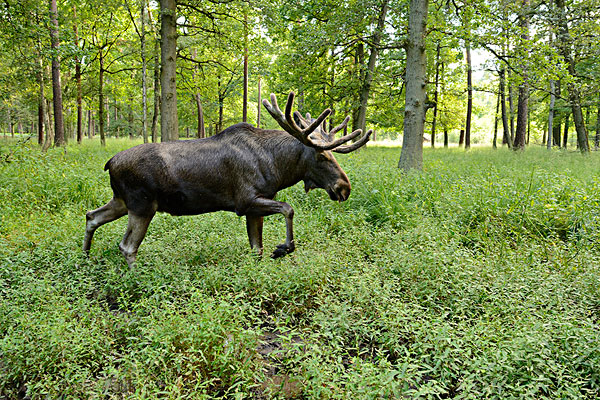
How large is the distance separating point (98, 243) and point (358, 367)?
4285 millimetres

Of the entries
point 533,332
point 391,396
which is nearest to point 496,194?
point 533,332

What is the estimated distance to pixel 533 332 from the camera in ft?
9.80

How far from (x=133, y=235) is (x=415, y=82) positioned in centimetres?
766

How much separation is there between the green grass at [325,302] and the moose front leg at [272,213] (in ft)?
0.75

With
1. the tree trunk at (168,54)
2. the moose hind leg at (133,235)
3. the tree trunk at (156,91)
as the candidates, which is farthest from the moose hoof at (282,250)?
the tree trunk at (156,91)

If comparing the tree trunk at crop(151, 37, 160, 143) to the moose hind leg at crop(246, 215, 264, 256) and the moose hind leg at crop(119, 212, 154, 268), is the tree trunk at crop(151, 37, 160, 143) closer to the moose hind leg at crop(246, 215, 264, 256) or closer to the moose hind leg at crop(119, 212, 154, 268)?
the moose hind leg at crop(119, 212, 154, 268)

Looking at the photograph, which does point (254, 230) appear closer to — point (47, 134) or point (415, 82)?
point (415, 82)

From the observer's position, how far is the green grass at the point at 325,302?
2.72 m

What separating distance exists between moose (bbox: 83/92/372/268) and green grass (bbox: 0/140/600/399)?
0.58m

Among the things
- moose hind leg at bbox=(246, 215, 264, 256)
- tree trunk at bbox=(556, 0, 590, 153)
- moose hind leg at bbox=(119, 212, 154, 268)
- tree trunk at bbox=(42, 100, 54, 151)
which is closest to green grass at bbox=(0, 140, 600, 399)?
moose hind leg at bbox=(119, 212, 154, 268)

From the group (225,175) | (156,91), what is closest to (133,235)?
(225,175)

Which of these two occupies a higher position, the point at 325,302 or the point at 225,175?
the point at 225,175

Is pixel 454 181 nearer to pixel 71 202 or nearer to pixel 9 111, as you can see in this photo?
pixel 71 202

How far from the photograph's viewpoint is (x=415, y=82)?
9.48 metres
